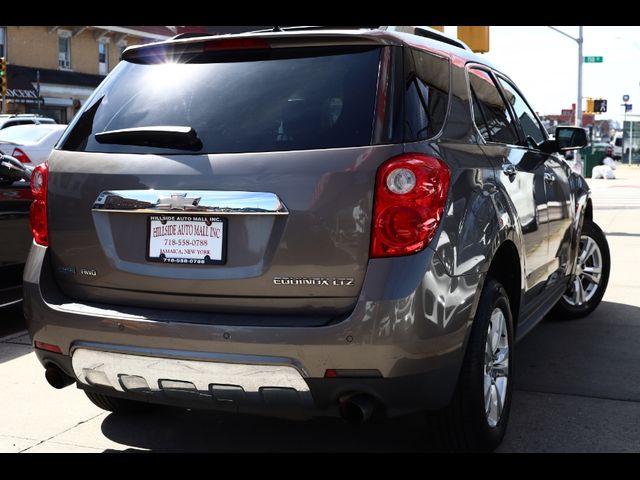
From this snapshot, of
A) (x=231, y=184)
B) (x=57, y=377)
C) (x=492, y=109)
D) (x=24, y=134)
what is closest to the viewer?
(x=231, y=184)

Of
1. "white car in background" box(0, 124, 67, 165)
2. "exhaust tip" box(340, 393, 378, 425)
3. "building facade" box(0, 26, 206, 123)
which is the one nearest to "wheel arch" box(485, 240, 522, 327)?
"exhaust tip" box(340, 393, 378, 425)

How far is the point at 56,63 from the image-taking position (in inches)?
1683

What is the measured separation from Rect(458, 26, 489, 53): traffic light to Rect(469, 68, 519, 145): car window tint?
8.58 meters

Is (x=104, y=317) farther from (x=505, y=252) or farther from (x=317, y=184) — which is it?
(x=505, y=252)

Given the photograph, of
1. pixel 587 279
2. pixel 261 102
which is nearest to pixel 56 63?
pixel 587 279

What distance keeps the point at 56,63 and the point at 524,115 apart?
1611 inches

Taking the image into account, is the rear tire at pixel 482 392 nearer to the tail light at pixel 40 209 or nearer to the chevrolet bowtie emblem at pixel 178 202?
the chevrolet bowtie emblem at pixel 178 202

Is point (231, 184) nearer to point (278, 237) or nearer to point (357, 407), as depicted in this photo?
point (278, 237)

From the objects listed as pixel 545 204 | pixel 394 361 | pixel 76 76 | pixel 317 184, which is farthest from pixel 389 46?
pixel 76 76

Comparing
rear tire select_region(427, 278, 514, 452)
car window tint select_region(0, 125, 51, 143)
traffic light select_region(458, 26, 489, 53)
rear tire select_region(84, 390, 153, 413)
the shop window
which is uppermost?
the shop window

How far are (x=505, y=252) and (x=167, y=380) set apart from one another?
1.64 metres

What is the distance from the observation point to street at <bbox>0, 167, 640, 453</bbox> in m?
3.88

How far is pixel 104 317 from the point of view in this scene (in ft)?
10.7

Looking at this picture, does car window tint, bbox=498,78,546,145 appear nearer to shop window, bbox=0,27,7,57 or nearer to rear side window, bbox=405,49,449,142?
rear side window, bbox=405,49,449,142
